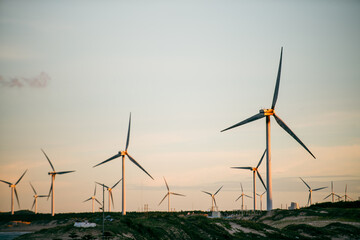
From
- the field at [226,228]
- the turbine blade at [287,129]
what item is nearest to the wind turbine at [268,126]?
the turbine blade at [287,129]

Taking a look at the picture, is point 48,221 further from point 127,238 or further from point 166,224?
point 127,238

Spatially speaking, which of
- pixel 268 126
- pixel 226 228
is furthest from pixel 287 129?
pixel 226 228

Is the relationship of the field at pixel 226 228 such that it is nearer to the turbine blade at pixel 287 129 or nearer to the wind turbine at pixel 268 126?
the wind turbine at pixel 268 126

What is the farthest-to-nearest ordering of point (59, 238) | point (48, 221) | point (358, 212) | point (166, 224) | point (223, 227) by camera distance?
1. point (48, 221)
2. point (358, 212)
3. point (223, 227)
4. point (166, 224)
5. point (59, 238)

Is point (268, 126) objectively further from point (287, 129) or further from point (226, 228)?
point (226, 228)

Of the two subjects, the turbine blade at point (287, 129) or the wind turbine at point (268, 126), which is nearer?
the turbine blade at point (287, 129)

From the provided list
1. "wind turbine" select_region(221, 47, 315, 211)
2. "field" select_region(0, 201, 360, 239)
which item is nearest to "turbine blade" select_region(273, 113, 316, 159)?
"wind turbine" select_region(221, 47, 315, 211)

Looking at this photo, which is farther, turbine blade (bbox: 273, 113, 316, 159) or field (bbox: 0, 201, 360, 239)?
turbine blade (bbox: 273, 113, 316, 159)

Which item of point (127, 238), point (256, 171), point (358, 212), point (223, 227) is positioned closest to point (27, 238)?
point (127, 238)

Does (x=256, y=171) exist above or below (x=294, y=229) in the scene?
above

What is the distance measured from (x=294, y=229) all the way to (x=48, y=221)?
102166 mm

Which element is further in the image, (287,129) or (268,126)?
(268,126)

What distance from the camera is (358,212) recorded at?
137750mm

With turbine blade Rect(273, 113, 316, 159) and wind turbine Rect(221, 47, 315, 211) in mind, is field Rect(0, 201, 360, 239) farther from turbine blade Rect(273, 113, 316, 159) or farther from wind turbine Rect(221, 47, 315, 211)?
turbine blade Rect(273, 113, 316, 159)
